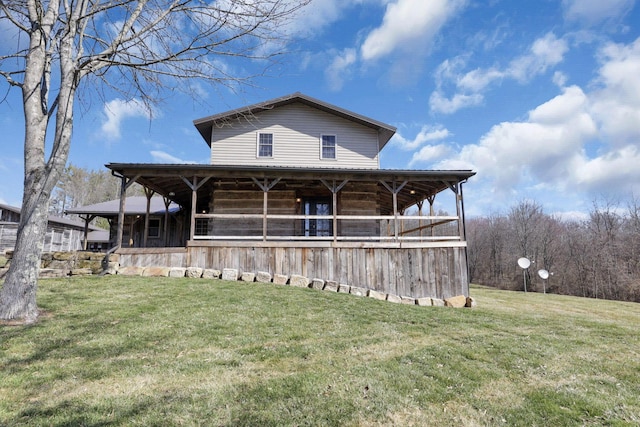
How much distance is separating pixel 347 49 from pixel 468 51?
7.25 m

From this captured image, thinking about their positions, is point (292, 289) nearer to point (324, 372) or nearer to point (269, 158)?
point (324, 372)

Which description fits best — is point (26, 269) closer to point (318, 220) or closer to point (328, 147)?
point (318, 220)

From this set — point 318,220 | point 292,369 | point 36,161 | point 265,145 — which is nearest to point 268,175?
point 318,220

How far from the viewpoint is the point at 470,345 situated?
5094 mm

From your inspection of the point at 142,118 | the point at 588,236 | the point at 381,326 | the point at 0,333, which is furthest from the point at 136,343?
the point at 588,236

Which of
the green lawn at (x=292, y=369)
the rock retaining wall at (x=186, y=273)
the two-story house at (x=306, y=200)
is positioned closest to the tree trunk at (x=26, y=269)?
the green lawn at (x=292, y=369)

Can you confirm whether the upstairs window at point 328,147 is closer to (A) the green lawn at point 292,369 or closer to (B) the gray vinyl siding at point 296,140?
(B) the gray vinyl siding at point 296,140

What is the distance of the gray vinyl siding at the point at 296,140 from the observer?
14766mm

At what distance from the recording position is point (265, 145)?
49.2 feet

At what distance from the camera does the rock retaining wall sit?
955 cm

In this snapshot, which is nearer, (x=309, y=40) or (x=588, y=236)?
(x=309, y=40)

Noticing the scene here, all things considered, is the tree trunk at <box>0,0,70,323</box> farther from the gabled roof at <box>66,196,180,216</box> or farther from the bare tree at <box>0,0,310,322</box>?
the gabled roof at <box>66,196,180,216</box>

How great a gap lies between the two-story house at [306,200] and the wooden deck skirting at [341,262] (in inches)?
1.3

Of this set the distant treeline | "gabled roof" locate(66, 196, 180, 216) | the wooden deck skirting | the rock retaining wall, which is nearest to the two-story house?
the wooden deck skirting
